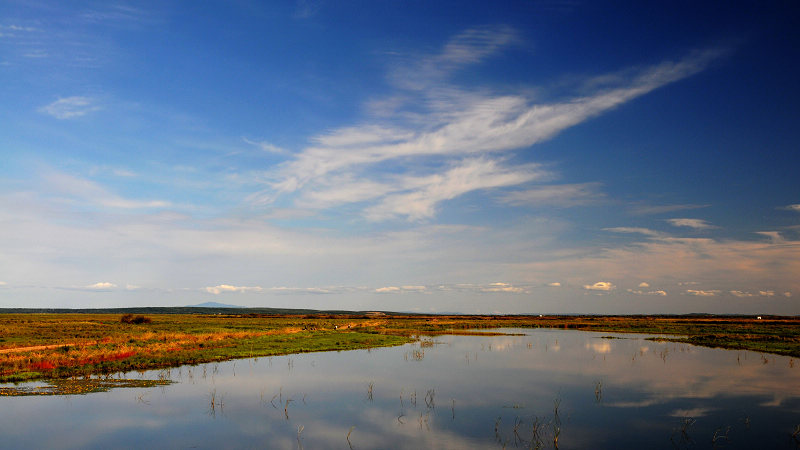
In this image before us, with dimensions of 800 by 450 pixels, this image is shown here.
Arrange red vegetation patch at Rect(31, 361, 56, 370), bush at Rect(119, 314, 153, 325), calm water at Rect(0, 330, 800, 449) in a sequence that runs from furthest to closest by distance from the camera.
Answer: bush at Rect(119, 314, 153, 325) → red vegetation patch at Rect(31, 361, 56, 370) → calm water at Rect(0, 330, 800, 449)

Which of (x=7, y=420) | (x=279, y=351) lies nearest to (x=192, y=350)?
(x=279, y=351)

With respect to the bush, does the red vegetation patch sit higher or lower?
higher

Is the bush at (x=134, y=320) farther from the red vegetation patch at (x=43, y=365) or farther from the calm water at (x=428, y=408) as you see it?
the calm water at (x=428, y=408)

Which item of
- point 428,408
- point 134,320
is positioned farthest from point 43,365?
point 134,320

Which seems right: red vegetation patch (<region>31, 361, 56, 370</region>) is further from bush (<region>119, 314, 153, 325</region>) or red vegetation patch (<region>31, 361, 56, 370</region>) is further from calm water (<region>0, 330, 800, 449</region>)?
bush (<region>119, 314, 153, 325</region>)

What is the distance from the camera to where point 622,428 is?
782 inches

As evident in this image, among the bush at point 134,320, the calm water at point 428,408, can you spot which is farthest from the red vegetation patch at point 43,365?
the bush at point 134,320

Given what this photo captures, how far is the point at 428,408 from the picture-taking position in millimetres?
23312

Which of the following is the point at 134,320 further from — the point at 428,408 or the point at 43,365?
the point at 428,408

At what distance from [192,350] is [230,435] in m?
27.8

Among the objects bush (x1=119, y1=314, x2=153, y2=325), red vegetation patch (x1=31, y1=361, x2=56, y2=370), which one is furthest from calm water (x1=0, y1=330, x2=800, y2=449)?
bush (x1=119, y1=314, x2=153, y2=325)

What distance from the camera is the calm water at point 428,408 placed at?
720 inches

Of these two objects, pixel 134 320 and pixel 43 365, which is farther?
pixel 134 320

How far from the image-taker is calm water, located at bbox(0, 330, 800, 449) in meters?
18.3
